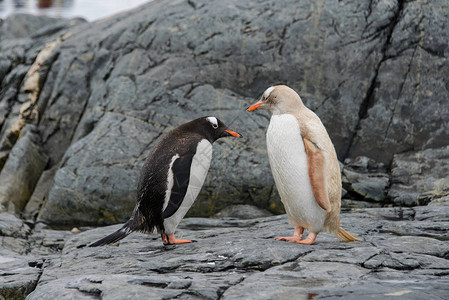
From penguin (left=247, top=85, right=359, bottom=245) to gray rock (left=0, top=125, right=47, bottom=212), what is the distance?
4.44 meters

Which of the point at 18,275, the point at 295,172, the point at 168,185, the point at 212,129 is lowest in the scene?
the point at 18,275

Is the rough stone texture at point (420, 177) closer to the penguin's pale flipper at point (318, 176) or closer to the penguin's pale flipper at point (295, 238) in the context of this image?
the penguin's pale flipper at point (295, 238)

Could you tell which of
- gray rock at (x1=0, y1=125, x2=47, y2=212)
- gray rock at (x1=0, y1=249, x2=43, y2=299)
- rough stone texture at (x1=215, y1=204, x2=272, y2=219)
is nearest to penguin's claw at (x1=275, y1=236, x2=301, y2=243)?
gray rock at (x1=0, y1=249, x2=43, y2=299)

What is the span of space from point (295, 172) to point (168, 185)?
3.18 feet

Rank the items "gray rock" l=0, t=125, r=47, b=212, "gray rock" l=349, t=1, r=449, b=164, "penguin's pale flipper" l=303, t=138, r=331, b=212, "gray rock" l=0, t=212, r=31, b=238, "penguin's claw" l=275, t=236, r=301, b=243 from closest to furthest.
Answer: "penguin's pale flipper" l=303, t=138, r=331, b=212 → "penguin's claw" l=275, t=236, r=301, b=243 → "gray rock" l=0, t=212, r=31, b=238 → "gray rock" l=349, t=1, r=449, b=164 → "gray rock" l=0, t=125, r=47, b=212

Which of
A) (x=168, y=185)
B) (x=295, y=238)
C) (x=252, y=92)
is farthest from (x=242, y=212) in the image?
(x=295, y=238)

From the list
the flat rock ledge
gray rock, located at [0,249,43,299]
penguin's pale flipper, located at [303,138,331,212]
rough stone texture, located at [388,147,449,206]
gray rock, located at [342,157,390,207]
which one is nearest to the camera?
the flat rock ledge

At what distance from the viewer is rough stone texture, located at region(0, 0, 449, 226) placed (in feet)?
21.8

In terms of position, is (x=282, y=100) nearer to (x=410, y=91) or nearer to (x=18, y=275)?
(x=18, y=275)

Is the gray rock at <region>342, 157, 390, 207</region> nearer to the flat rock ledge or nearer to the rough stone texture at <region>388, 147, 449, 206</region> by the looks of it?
the rough stone texture at <region>388, 147, 449, 206</region>

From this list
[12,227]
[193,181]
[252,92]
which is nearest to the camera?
[193,181]

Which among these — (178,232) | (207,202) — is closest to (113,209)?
(207,202)

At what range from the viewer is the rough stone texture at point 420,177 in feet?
20.2

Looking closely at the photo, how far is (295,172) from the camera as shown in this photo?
3967 millimetres
